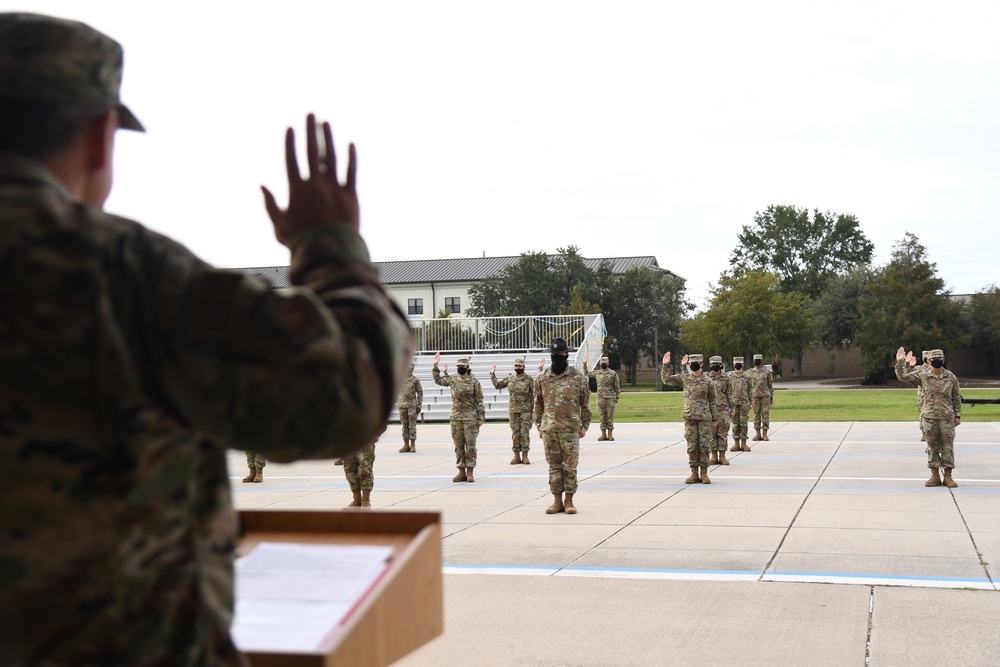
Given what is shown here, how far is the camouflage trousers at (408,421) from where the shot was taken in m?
21.5

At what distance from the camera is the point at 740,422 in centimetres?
2033

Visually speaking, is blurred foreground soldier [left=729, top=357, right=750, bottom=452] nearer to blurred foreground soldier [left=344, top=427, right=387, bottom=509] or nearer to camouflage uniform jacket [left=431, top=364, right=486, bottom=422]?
camouflage uniform jacket [left=431, top=364, right=486, bottom=422]

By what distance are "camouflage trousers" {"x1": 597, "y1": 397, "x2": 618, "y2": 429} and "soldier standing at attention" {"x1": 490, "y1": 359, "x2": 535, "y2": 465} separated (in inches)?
118

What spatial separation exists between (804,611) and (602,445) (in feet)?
50.4

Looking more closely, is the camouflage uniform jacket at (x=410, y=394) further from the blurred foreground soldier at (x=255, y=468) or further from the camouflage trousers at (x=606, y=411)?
the camouflage trousers at (x=606, y=411)

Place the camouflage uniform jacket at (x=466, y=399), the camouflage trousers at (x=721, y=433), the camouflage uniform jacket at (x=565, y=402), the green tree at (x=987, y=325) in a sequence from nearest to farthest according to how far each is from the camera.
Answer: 1. the camouflage uniform jacket at (x=565, y=402)
2. the camouflage uniform jacket at (x=466, y=399)
3. the camouflage trousers at (x=721, y=433)
4. the green tree at (x=987, y=325)

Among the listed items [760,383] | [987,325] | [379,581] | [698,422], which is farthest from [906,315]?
[379,581]

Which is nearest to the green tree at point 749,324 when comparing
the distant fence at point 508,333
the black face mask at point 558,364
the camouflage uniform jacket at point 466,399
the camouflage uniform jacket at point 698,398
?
the distant fence at point 508,333

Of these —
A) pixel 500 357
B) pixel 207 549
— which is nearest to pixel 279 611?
pixel 207 549

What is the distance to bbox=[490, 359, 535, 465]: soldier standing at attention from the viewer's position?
1952cm

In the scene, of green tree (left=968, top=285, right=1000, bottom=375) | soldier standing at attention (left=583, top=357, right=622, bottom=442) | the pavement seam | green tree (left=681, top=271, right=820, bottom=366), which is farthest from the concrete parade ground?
green tree (left=968, top=285, right=1000, bottom=375)

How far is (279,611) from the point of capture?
60.1 inches

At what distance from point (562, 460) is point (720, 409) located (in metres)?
7.21

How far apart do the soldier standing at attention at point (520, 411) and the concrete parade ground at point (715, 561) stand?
1833 millimetres
